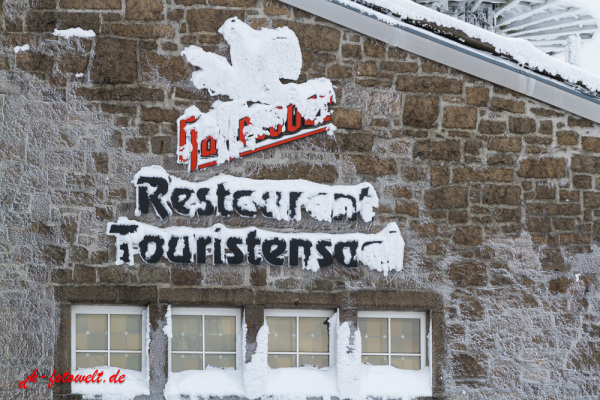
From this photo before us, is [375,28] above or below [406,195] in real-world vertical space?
above

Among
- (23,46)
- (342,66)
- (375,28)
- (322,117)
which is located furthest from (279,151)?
(23,46)

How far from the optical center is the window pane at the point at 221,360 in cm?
743

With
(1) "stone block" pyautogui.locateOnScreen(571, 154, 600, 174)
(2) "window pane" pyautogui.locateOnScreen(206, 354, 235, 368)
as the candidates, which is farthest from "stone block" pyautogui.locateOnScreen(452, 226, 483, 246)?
(2) "window pane" pyautogui.locateOnScreen(206, 354, 235, 368)

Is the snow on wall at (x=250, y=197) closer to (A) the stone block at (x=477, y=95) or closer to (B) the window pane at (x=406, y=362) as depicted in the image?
(A) the stone block at (x=477, y=95)

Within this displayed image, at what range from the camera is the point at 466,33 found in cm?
731

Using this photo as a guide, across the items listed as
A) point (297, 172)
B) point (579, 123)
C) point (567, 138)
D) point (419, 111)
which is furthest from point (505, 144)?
point (297, 172)

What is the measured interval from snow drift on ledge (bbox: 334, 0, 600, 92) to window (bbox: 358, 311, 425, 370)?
246cm

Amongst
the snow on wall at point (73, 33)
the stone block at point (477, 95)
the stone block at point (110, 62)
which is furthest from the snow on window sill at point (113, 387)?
the stone block at point (477, 95)

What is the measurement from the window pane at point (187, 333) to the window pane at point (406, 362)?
1.79 meters

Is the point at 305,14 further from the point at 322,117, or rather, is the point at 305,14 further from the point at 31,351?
the point at 31,351

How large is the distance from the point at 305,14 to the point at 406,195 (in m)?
1.85

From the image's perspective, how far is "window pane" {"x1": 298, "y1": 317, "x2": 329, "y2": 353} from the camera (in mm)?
7527

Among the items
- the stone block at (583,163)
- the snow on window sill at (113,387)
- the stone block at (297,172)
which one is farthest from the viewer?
the stone block at (583,163)

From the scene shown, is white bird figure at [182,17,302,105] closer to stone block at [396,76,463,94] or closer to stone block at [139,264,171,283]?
stone block at [396,76,463,94]
